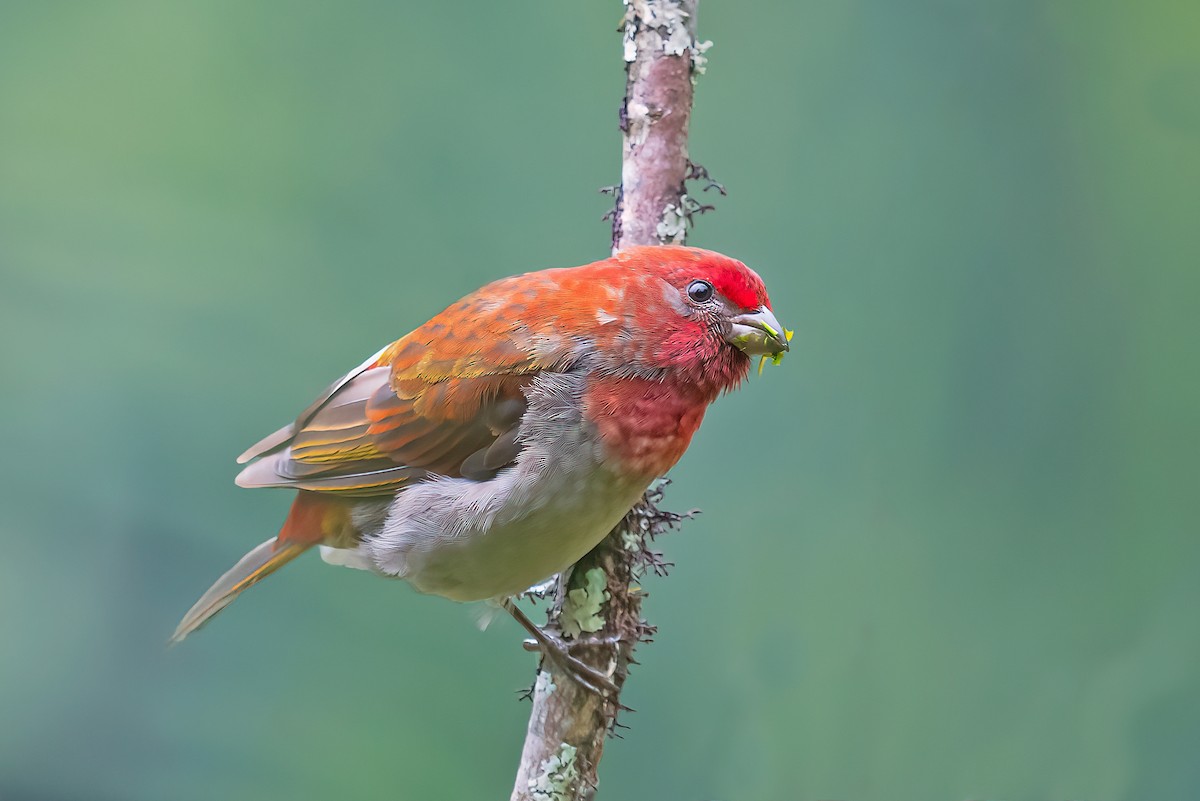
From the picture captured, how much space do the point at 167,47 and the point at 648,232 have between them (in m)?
1.56

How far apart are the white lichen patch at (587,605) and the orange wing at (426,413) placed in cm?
32

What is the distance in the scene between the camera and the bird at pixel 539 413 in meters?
2.07

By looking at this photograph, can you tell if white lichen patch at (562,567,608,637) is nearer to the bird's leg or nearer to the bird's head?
the bird's leg

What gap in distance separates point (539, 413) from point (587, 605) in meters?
0.44

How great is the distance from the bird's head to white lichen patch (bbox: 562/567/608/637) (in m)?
0.49

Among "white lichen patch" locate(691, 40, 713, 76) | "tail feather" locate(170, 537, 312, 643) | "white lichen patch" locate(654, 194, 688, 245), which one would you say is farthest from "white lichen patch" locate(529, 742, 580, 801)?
"white lichen patch" locate(691, 40, 713, 76)

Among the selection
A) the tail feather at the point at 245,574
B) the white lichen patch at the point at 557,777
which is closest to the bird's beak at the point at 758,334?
the white lichen patch at the point at 557,777

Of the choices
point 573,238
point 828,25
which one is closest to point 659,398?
point 573,238

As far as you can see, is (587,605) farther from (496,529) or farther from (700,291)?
(700,291)

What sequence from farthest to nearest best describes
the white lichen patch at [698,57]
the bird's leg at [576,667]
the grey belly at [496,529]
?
the white lichen patch at [698,57], the bird's leg at [576,667], the grey belly at [496,529]

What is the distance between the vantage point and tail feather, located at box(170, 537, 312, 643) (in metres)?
2.40

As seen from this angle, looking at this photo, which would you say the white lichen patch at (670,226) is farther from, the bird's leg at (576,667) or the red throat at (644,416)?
the bird's leg at (576,667)

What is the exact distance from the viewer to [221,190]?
297 cm

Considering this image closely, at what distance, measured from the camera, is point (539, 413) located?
2082 millimetres
